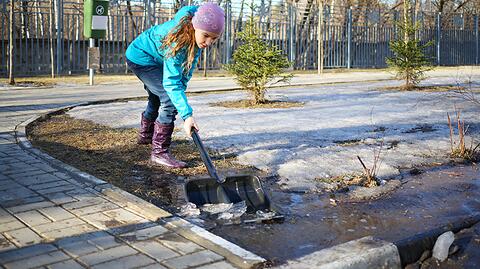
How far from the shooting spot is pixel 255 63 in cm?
1030

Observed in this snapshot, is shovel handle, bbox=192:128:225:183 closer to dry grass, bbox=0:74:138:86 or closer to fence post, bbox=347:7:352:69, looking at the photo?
dry grass, bbox=0:74:138:86

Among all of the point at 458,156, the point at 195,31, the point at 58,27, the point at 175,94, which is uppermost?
the point at 58,27

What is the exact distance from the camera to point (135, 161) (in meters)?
5.46

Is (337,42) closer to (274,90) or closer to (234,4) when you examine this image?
(234,4)

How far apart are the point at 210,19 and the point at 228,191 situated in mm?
1358

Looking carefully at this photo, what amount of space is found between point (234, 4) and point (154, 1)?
12.0 ft

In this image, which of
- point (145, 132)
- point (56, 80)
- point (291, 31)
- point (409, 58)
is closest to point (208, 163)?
point (145, 132)

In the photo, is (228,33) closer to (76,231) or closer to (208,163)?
(208,163)

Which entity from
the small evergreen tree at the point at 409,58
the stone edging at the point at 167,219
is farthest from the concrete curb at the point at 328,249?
the small evergreen tree at the point at 409,58

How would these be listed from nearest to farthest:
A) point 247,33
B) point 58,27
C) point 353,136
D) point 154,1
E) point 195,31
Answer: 1. point 195,31
2. point 353,136
3. point 247,33
4. point 58,27
5. point 154,1

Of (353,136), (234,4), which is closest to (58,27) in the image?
(234,4)

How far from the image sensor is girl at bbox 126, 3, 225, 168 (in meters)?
4.46

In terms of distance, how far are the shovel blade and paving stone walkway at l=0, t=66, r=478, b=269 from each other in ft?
1.46

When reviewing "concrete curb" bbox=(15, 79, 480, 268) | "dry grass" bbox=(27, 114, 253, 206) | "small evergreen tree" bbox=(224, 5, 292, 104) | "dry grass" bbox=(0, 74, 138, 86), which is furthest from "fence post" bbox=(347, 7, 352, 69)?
"concrete curb" bbox=(15, 79, 480, 268)
